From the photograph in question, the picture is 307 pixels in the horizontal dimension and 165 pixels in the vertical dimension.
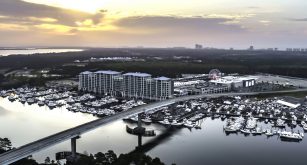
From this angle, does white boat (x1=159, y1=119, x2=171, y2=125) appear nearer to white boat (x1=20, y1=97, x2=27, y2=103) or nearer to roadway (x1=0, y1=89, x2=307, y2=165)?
roadway (x1=0, y1=89, x2=307, y2=165)

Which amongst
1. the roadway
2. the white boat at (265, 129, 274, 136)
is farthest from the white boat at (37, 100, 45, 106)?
the white boat at (265, 129, 274, 136)

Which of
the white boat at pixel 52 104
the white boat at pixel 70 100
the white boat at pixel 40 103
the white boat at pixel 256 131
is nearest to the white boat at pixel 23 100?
the white boat at pixel 40 103

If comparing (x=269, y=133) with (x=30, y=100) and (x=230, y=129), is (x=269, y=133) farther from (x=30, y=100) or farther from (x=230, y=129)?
(x=30, y=100)

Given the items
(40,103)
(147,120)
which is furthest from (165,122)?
(40,103)

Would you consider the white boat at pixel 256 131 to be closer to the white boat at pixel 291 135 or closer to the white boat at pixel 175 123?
the white boat at pixel 291 135

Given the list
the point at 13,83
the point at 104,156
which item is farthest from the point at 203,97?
the point at 13,83

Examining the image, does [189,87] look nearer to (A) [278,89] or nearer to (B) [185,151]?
(A) [278,89]
